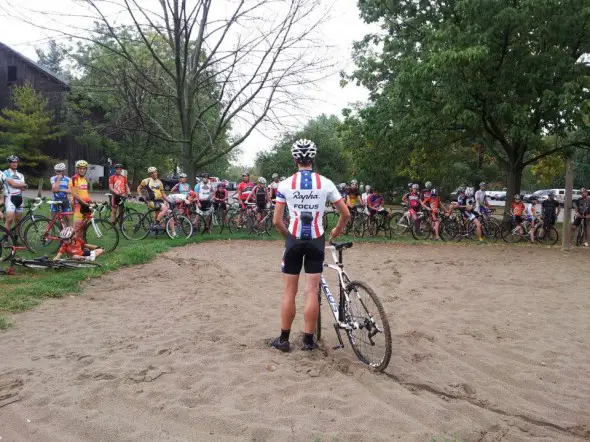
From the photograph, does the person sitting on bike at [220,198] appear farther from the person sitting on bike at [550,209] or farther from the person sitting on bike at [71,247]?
the person sitting on bike at [550,209]

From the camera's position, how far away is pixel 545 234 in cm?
1488

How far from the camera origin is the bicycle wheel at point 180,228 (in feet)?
40.6

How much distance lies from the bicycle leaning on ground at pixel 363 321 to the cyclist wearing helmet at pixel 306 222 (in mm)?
261

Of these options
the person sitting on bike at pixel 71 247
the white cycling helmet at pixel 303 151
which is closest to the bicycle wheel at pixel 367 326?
the white cycling helmet at pixel 303 151

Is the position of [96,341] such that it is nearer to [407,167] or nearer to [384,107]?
[384,107]

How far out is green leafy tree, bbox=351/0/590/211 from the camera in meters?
13.8

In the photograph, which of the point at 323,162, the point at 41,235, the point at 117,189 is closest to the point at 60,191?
the point at 41,235

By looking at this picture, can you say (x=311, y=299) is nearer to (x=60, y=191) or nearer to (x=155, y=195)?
(x=60, y=191)

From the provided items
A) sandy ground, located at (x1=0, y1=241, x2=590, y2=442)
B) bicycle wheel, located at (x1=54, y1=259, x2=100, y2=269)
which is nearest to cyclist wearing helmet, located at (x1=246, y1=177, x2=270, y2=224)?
bicycle wheel, located at (x1=54, y1=259, x2=100, y2=269)

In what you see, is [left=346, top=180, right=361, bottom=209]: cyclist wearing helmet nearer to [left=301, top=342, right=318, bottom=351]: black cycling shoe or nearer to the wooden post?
the wooden post

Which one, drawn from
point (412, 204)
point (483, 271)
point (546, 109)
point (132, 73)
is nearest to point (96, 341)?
point (483, 271)

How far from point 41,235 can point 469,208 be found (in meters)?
12.0

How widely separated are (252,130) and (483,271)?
8498 mm

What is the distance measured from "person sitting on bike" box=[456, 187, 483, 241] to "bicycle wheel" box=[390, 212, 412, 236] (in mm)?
1689
